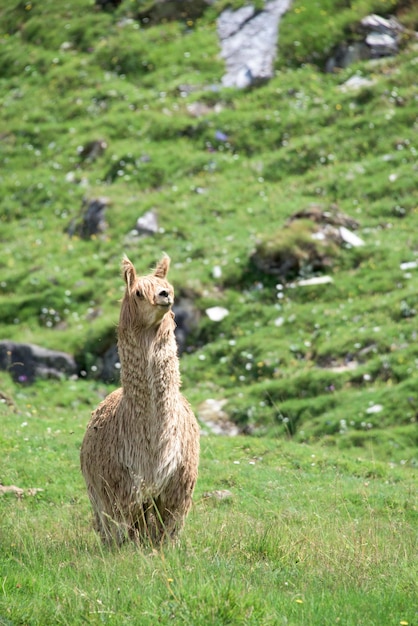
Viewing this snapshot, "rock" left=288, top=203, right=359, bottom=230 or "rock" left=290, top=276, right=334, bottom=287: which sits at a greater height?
"rock" left=288, top=203, right=359, bottom=230

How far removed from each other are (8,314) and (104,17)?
17.6 meters

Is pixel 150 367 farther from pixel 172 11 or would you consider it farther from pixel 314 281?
pixel 172 11

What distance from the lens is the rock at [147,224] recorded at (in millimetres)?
25844

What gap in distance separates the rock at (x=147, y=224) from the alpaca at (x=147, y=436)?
687 inches

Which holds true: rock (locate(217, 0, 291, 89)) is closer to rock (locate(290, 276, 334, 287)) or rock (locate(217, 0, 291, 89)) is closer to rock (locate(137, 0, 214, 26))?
rock (locate(137, 0, 214, 26))

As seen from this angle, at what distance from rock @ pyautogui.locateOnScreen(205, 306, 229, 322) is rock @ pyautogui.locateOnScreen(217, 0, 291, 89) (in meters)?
11.7

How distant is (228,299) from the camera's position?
2277 centimetres

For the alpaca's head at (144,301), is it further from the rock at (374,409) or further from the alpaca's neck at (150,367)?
the rock at (374,409)

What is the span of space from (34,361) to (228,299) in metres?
4.74

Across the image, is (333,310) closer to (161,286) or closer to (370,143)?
(370,143)

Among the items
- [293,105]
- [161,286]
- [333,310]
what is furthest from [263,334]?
[161,286]

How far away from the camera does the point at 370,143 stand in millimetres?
27609

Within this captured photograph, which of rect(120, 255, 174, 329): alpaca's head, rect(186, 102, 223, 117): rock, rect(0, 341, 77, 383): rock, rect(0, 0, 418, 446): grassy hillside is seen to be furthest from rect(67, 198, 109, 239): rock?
rect(120, 255, 174, 329): alpaca's head

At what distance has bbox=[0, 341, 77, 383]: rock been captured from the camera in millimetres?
21266
